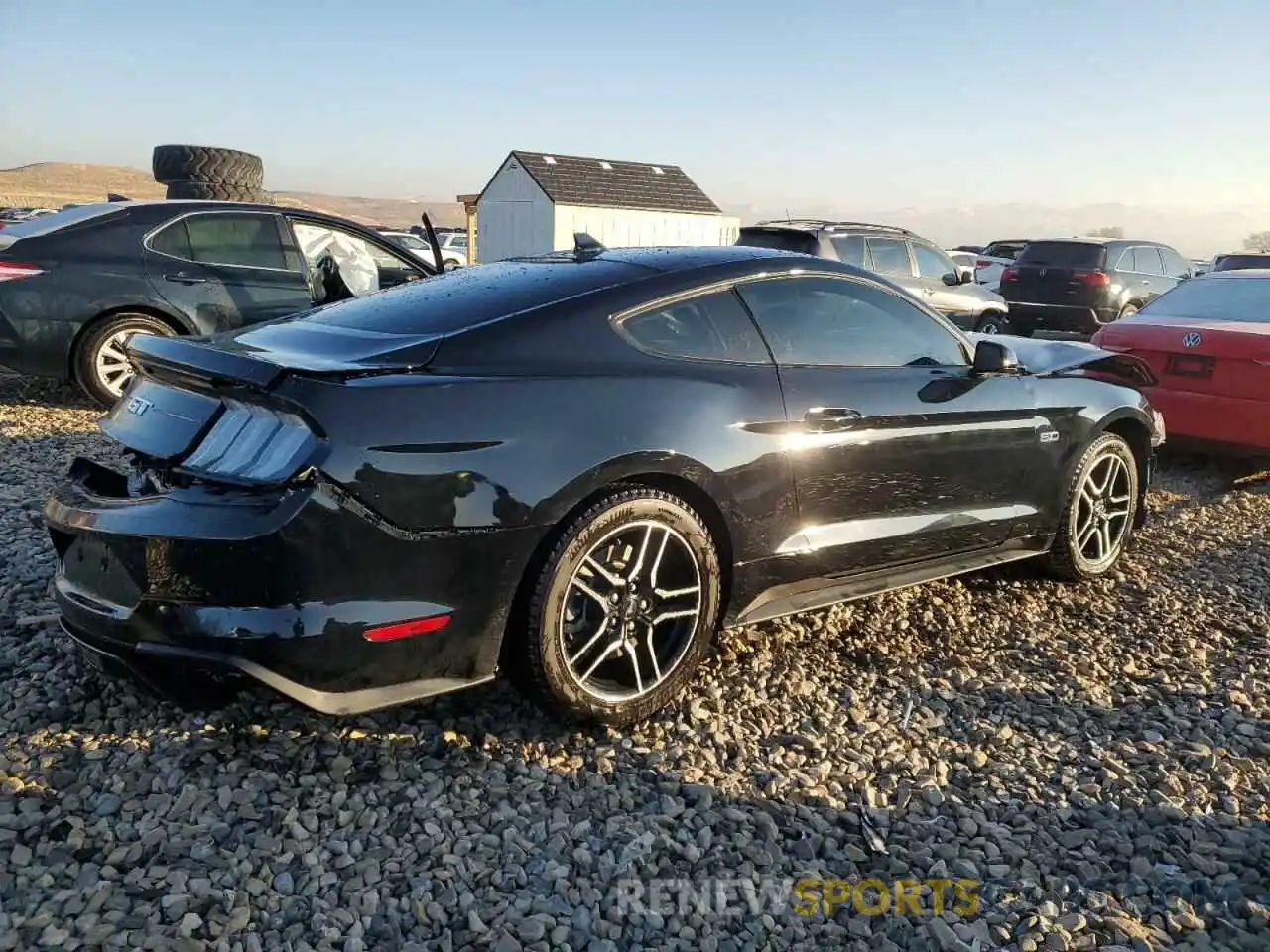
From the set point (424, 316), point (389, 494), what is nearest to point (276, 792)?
point (389, 494)

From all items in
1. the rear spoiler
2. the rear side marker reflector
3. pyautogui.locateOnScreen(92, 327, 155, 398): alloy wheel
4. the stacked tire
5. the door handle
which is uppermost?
the stacked tire

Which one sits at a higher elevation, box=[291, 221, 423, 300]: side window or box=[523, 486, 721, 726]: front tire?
box=[291, 221, 423, 300]: side window

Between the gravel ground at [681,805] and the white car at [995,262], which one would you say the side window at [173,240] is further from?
the white car at [995,262]

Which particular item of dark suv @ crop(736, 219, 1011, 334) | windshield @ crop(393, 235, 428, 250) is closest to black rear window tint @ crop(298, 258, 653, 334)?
dark suv @ crop(736, 219, 1011, 334)

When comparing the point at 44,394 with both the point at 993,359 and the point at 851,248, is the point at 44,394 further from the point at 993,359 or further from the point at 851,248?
the point at 851,248

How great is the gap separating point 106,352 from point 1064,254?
12764 millimetres

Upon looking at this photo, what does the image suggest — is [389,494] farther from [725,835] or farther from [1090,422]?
[1090,422]

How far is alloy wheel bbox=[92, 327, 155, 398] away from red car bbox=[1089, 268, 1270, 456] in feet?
22.4

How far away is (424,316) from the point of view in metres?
3.05

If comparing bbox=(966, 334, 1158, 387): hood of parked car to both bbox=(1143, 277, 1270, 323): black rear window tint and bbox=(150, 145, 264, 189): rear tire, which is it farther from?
bbox=(150, 145, 264, 189): rear tire

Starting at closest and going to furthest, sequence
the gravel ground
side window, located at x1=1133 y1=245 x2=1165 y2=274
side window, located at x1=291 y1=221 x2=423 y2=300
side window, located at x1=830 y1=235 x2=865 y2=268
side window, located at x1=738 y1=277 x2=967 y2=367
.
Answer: the gravel ground → side window, located at x1=738 y1=277 x2=967 y2=367 → side window, located at x1=291 y1=221 x2=423 y2=300 → side window, located at x1=830 y1=235 x2=865 y2=268 → side window, located at x1=1133 y1=245 x2=1165 y2=274

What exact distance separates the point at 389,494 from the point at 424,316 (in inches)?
29.8

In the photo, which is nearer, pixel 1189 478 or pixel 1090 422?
pixel 1090 422

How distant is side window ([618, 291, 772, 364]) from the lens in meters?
3.15
